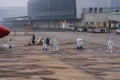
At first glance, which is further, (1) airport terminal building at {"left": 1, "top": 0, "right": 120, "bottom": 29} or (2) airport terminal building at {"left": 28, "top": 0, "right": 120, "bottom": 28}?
(2) airport terminal building at {"left": 28, "top": 0, "right": 120, "bottom": 28}

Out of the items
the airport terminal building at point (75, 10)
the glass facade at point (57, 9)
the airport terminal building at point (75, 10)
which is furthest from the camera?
the glass facade at point (57, 9)

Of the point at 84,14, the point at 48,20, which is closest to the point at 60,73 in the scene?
the point at 84,14

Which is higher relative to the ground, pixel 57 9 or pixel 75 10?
pixel 57 9

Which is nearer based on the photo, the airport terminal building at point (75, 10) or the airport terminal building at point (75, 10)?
the airport terminal building at point (75, 10)

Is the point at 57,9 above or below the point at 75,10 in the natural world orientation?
above

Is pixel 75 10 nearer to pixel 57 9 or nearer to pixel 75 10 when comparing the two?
pixel 75 10

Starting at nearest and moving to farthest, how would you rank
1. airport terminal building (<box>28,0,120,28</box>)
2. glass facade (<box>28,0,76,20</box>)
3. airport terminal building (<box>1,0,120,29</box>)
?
airport terminal building (<box>1,0,120,29</box>) < airport terminal building (<box>28,0,120,28</box>) < glass facade (<box>28,0,76,20</box>)

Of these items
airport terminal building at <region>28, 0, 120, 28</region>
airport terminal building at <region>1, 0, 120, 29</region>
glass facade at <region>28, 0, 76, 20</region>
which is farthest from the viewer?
glass facade at <region>28, 0, 76, 20</region>

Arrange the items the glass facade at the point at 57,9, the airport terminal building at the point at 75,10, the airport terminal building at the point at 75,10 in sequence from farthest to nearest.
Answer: the glass facade at the point at 57,9, the airport terminal building at the point at 75,10, the airport terminal building at the point at 75,10

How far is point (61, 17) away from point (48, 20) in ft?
44.2

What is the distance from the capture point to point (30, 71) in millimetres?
23828

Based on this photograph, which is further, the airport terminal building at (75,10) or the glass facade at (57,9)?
the glass facade at (57,9)

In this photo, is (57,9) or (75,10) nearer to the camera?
(75,10)

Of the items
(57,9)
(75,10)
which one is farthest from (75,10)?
(57,9)
